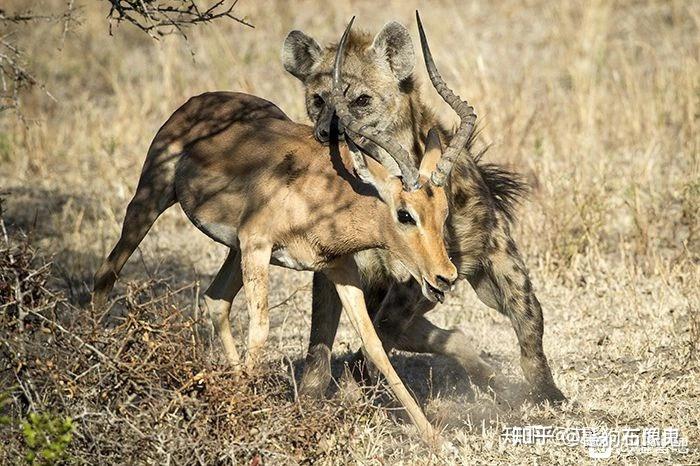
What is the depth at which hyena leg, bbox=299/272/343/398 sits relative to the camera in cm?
687

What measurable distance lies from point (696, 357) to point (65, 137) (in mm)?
8240

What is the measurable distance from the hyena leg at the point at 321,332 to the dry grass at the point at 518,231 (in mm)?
182

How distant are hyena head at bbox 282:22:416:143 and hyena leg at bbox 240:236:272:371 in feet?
5.11

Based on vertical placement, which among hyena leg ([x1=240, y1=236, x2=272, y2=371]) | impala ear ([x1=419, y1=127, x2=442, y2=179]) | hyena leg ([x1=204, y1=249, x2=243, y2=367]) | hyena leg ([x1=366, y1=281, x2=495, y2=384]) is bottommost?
hyena leg ([x1=366, y1=281, x2=495, y2=384])

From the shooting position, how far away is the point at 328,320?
6918 millimetres

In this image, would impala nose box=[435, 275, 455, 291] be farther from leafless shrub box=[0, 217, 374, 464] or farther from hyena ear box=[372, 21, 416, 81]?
hyena ear box=[372, 21, 416, 81]

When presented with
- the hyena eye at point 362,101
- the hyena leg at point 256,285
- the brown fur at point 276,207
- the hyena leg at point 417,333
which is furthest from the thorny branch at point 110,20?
the hyena leg at point 417,333

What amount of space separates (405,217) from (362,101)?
1.87 meters

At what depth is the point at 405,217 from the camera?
18.3 ft

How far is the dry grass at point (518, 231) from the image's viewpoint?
17.3 ft

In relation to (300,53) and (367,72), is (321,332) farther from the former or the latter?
(300,53)

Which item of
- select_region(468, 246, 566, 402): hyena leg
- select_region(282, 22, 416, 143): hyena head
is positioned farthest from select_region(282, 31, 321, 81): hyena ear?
select_region(468, 246, 566, 402): hyena leg

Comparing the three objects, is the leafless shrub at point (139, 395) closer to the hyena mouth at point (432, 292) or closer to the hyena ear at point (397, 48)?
the hyena mouth at point (432, 292)
